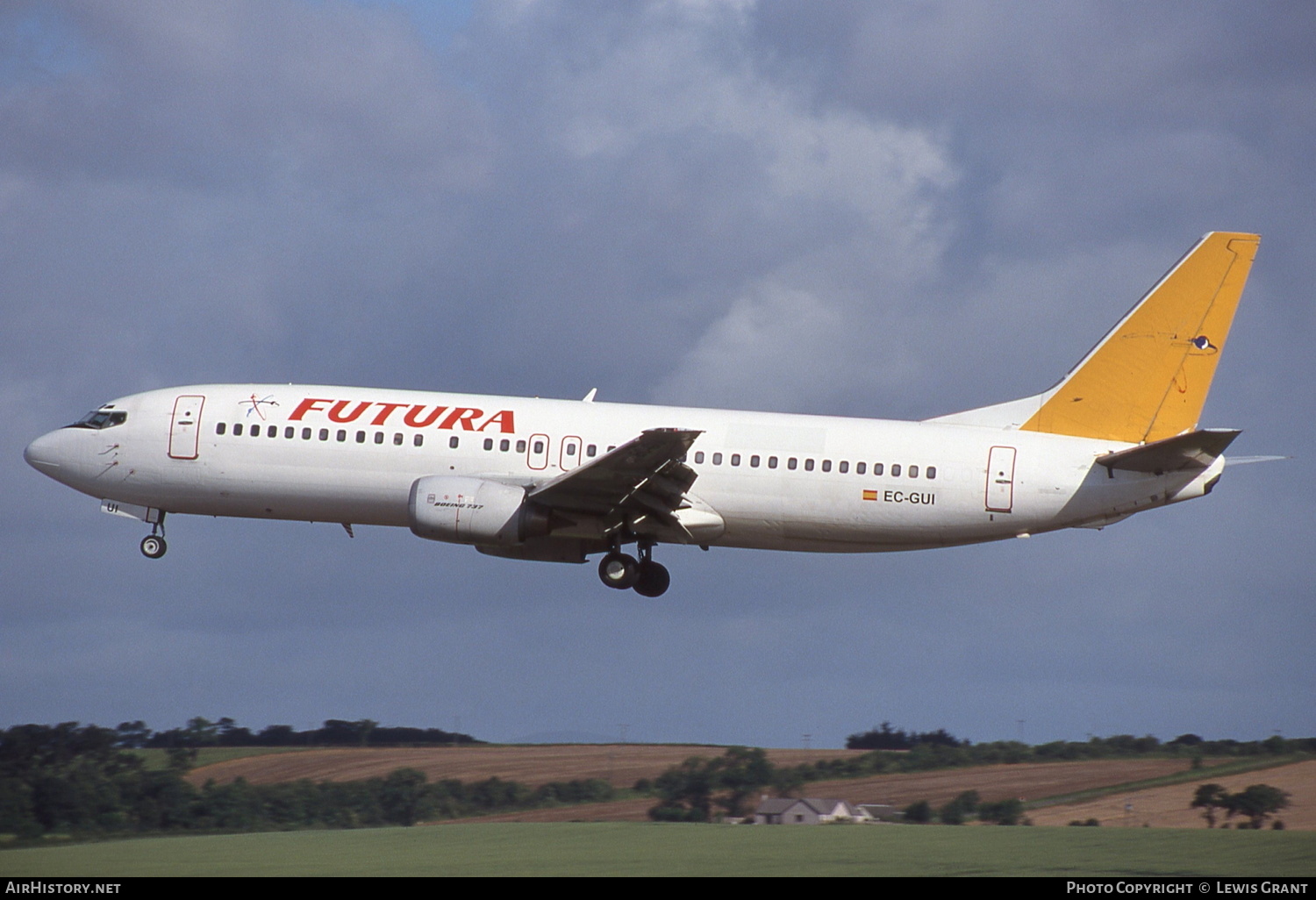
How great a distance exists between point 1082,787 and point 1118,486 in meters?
7.58

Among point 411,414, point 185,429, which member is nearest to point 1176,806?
point 411,414

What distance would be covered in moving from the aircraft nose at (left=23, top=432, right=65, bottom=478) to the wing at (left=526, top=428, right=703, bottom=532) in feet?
40.4

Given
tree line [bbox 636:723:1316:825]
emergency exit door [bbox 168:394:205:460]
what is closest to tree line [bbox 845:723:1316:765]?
tree line [bbox 636:723:1316:825]

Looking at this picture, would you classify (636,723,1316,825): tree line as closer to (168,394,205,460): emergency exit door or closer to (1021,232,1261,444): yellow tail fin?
(1021,232,1261,444): yellow tail fin

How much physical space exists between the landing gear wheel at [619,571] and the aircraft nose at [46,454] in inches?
532

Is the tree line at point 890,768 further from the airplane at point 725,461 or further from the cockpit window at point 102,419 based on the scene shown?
the cockpit window at point 102,419

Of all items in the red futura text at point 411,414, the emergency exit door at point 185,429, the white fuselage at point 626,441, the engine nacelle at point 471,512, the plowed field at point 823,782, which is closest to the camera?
the plowed field at point 823,782

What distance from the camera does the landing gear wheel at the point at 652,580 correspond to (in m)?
34.0

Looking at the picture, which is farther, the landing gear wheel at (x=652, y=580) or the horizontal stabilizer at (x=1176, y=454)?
the landing gear wheel at (x=652, y=580)

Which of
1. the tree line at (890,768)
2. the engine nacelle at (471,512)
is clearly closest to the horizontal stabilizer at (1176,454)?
the tree line at (890,768)

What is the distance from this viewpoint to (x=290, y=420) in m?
33.3

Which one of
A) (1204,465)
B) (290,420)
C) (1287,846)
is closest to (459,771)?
(290,420)

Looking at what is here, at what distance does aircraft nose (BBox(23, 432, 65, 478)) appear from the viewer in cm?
3516

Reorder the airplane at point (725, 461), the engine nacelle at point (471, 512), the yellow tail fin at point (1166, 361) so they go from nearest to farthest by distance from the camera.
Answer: the engine nacelle at point (471, 512) → the airplane at point (725, 461) → the yellow tail fin at point (1166, 361)
